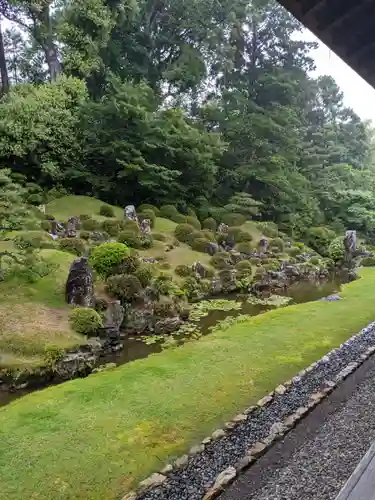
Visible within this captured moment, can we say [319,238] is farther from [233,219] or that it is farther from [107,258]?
[107,258]

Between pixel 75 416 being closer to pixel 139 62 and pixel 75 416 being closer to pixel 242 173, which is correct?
pixel 242 173

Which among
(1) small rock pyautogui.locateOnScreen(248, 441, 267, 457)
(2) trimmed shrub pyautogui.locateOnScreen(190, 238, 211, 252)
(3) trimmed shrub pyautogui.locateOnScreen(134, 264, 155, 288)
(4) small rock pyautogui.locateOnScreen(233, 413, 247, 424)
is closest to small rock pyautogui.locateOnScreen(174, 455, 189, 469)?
(1) small rock pyautogui.locateOnScreen(248, 441, 267, 457)

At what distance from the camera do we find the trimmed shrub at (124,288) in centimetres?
981

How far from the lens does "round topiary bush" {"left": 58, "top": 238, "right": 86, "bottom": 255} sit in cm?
1257

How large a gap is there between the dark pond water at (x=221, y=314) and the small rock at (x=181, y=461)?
10.6 feet

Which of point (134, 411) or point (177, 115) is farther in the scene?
point (177, 115)

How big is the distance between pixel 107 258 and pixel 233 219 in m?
10.4

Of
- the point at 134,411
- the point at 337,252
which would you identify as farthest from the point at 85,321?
the point at 337,252

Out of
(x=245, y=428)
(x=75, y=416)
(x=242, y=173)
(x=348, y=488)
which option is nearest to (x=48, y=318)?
(x=75, y=416)

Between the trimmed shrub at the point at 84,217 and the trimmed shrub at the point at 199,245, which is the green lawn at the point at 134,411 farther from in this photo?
the trimmed shrub at the point at 84,217

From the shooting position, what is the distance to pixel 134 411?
5.34 m

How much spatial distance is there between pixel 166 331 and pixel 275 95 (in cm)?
1888

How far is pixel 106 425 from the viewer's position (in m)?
5.01

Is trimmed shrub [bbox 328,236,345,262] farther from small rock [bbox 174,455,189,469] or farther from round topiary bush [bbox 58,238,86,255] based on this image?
small rock [bbox 174,455,189,469]
